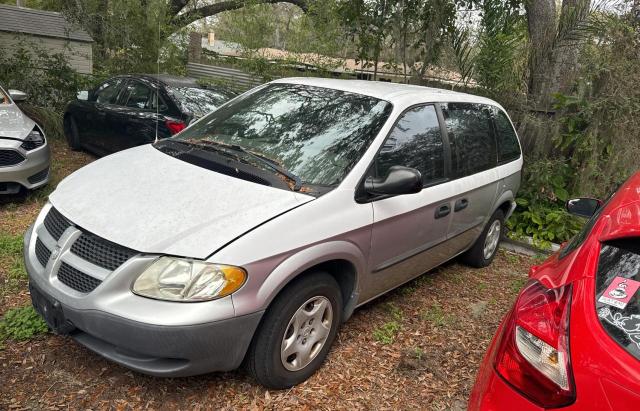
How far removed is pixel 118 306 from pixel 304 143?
4.93 feet

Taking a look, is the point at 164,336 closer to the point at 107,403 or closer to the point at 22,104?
the point at 107,403

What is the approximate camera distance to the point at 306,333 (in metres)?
2.79

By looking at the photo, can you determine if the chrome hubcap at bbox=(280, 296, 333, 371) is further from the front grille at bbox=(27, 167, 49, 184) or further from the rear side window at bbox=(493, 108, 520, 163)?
the front grille at bbox=(27, 167, 49, 184)

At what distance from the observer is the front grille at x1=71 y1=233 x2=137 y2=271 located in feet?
7.66

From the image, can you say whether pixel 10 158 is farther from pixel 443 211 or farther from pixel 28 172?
pixel 443 211

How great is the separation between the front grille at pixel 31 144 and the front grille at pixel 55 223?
9.59 feet

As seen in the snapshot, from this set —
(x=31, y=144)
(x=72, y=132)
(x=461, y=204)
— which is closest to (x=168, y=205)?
(x=461, y=204)

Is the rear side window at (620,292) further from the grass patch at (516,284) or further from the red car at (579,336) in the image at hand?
the grass patch at (516,284)

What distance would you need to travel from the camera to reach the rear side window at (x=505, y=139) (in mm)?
4641

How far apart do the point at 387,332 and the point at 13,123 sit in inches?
186

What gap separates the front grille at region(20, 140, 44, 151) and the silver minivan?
2.59 metres

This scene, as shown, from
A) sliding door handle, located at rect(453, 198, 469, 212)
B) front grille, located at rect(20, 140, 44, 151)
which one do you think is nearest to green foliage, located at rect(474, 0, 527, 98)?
sliding door handle, located at rect(453, 198, 469, 212)

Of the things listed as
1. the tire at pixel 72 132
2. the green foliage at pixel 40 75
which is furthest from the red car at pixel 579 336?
the green foliage at pixel 40 75

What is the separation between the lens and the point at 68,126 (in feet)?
26.5
